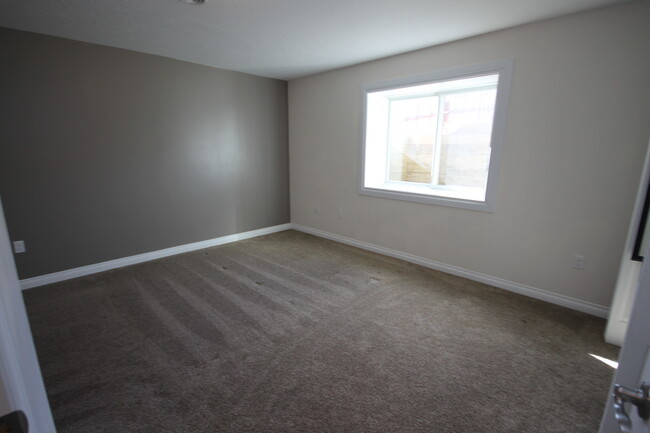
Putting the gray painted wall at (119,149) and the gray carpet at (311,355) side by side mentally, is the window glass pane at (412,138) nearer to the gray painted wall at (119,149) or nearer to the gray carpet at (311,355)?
the gray carpet at (311,355)

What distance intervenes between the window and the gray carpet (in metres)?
1.14

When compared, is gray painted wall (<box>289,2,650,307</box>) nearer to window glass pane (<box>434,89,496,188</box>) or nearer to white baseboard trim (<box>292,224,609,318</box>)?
white baseboard trim (<box>292,224,609,318</box>)

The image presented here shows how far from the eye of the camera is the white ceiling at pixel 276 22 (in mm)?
2201

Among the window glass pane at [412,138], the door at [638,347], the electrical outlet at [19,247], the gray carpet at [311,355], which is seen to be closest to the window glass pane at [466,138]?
the window glass pane at [412,138]

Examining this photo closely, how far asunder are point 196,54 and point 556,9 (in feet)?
11.4

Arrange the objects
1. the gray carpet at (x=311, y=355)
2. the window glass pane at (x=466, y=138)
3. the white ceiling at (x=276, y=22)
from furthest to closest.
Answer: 1. the window glass pane at (x=466, y=138)
2. the white ceiling at (x=276, y=22)
3. the gray carpet at (x=311, y=355)

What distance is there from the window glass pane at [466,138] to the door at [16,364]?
3.56 metres

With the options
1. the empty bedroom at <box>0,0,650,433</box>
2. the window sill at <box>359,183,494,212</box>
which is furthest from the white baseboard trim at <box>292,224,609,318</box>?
the window sill at <box>359,183,494,212</box>

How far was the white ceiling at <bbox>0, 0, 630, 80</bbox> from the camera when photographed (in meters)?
2.20

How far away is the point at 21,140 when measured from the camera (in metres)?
2.80

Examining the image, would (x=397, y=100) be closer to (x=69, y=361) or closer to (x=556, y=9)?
(x=556, y=9)

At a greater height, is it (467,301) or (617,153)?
(617,153)

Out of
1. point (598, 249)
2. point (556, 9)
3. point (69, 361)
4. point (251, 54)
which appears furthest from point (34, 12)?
point (598, 249)

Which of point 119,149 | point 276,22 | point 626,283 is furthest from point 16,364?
point 119,149
